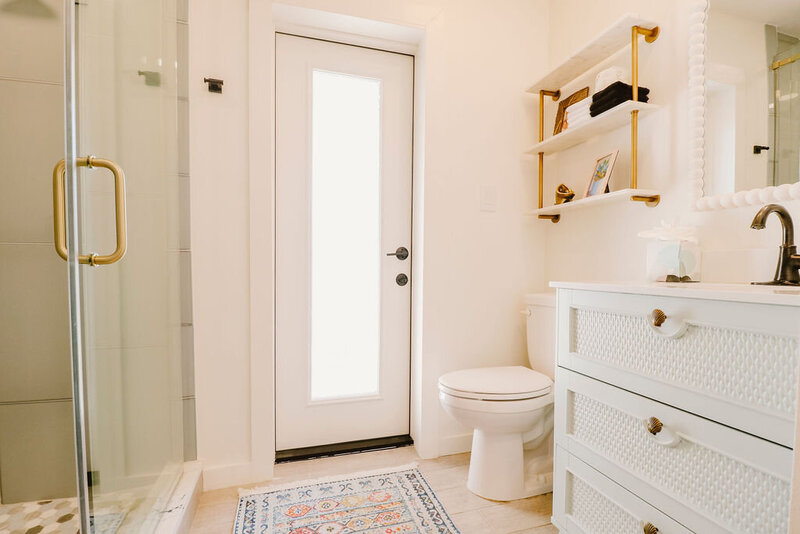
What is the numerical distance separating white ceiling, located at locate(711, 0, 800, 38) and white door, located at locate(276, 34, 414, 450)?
1.25 meters

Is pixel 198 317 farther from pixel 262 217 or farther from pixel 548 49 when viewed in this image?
pixel 548 49

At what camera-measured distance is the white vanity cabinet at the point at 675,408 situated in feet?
2.22

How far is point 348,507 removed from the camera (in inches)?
56.5

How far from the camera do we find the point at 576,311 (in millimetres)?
1180

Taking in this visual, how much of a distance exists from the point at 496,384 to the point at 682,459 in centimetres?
67

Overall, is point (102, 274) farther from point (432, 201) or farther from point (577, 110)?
point (577, 110)

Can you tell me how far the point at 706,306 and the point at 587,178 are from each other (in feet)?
3.53

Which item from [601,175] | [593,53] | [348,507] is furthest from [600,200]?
[348,507]

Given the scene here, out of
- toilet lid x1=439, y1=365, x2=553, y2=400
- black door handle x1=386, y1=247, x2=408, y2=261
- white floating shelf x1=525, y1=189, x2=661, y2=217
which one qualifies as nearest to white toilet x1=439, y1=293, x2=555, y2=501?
toilet lid x1=439, y1=365, x2=553, y2=400

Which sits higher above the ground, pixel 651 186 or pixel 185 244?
pixel 651 186

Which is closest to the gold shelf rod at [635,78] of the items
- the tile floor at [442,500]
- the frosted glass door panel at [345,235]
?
the frosted glass door panel at [345,235]

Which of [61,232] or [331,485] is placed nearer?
[61,232]

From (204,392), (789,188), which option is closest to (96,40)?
(204,392)

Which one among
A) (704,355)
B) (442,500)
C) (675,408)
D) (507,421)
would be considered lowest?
(442,500)
